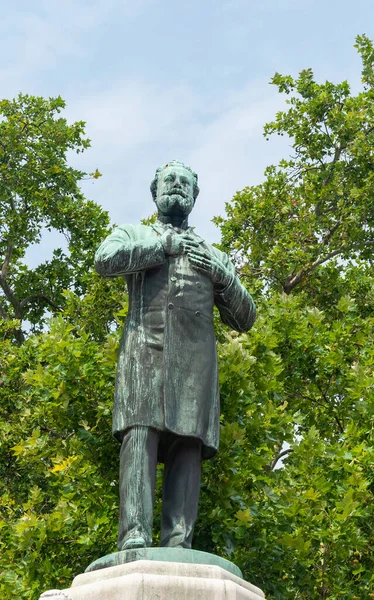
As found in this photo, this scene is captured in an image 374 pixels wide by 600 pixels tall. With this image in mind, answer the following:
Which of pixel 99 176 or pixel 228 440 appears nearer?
pixel 228 440

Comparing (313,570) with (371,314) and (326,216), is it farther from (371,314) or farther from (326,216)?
(326,216)

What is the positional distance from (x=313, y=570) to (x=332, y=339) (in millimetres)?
2985

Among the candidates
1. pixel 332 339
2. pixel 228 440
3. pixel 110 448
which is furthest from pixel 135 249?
pixel 332 339

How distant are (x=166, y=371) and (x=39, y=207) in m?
12.4

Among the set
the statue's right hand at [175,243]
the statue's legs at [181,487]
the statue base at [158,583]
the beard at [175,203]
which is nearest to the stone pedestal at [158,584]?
the statue base at [158,583]

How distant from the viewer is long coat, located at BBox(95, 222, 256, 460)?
5.93 meters

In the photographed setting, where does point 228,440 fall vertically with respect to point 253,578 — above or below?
above

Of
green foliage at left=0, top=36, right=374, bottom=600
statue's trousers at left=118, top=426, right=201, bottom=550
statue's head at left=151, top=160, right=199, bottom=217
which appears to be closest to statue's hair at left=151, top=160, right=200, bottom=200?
statue's head at left=151, top=160, right=199, bottom=217

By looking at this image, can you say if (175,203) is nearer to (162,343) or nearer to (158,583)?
(162,343)

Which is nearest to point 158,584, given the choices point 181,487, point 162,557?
point 162,557

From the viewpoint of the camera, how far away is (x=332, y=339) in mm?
12570

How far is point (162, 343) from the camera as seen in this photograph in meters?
6.07

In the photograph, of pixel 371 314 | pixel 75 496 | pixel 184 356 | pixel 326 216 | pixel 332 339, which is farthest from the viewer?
pixel 326 216

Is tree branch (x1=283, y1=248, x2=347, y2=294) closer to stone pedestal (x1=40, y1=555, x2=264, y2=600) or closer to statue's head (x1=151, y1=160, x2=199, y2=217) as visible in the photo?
statue's head (x1=151, y1=160, x2=199, y2=217)
